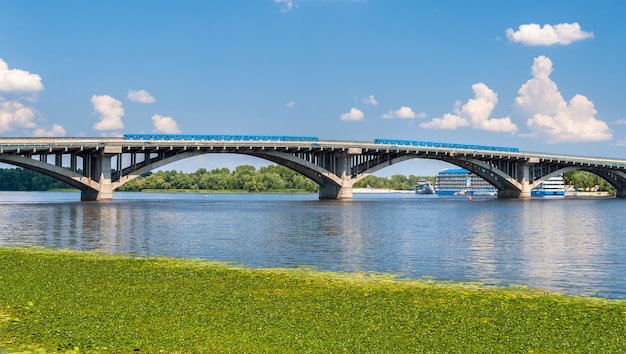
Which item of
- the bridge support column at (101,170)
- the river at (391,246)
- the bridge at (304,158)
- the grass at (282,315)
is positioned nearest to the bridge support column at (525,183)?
the bridge at (304,158)

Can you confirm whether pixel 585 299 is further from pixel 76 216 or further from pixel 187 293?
pixel 76 216

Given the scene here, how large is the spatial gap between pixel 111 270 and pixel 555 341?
16.9 m

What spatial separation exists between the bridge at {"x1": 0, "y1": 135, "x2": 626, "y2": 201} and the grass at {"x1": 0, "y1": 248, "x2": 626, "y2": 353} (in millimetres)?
69972

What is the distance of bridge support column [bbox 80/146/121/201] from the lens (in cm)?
9150

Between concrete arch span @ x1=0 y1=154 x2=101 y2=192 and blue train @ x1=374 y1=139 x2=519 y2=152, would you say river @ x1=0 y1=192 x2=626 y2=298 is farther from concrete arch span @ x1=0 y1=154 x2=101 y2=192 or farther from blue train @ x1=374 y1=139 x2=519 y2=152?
blue train @ x1=374 y1=139 x2=519 y2=152

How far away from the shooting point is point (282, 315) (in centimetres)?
1549

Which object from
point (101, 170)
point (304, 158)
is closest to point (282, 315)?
point (101, 170)

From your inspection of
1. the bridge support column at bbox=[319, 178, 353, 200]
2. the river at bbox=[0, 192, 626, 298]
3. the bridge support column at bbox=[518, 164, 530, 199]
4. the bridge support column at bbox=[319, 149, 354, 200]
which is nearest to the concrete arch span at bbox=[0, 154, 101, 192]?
the river at bbox=[0, 192, 626, 298]

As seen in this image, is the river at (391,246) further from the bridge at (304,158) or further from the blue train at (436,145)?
the blue train at (436,145)

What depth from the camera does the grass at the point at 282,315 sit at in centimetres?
1276

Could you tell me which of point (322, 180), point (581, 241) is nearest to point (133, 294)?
point (581, 241)

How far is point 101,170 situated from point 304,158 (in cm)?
3889

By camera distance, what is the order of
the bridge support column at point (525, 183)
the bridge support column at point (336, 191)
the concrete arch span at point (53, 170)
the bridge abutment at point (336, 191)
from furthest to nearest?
the bridge support column at point (525, 183)
the bridge abutment at point (336, 191)
the bridge support column at point (336, 191)
the concrete arch span at point (53, 170)

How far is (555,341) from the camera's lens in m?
13.3
